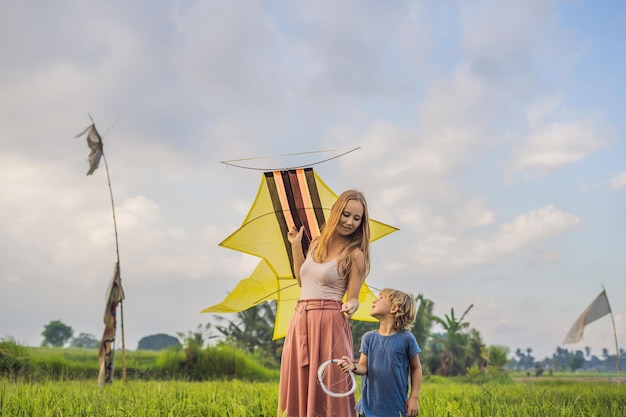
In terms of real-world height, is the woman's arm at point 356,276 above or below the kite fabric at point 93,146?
below

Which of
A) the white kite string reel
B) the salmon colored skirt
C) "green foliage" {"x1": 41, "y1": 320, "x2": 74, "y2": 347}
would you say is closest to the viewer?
the white kite string reel

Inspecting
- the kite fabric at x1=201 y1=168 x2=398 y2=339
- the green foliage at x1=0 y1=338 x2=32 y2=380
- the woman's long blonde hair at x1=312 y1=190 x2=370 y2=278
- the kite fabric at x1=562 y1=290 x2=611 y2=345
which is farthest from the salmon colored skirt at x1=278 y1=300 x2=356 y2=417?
the green foliage at x1=0 y1=338 x2=32 y2=380

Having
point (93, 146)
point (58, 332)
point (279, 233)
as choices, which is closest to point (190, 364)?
point (93, 146)

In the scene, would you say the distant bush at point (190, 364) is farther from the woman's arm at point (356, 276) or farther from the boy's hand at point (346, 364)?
the boy's hand at point (346, 364)

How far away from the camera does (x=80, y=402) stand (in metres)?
6.37

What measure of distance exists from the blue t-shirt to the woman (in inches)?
12.1

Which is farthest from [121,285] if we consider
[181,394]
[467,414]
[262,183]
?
[467,414]

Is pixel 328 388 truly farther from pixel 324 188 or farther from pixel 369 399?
pixel 324 188

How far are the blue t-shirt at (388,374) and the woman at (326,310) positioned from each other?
308 millimetres

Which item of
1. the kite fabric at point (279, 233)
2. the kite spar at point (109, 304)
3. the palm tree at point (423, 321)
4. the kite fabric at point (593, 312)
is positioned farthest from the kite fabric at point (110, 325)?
the palm tree at point (423, 321)

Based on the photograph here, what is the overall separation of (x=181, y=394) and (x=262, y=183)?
2.63m

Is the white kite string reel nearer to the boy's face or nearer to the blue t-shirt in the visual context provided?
the blue t-shirt

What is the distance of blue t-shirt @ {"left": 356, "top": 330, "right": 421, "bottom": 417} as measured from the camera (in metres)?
4.56

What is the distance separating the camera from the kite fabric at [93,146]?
11.0 metres
